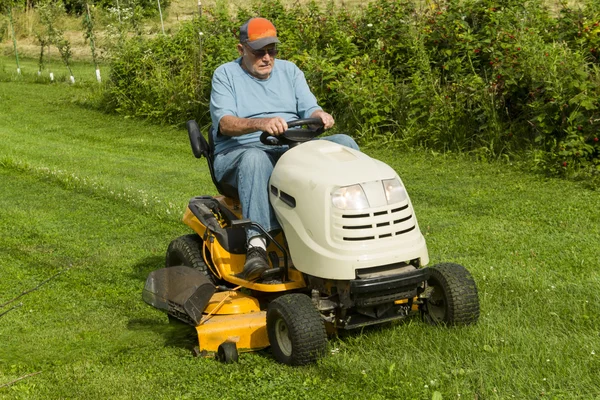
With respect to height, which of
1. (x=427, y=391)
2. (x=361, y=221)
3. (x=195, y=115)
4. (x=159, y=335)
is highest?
(x=361, y=221)

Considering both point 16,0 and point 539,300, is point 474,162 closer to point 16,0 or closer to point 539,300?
point 539,300

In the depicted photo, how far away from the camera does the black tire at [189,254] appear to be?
5.33m

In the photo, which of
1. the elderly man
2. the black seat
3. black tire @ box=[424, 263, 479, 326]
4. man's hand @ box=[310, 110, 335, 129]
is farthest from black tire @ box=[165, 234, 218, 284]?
black tire @ box=[424, 263, 479, 326]

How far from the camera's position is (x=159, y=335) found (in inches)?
198

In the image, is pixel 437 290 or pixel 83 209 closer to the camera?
pixel 437 290

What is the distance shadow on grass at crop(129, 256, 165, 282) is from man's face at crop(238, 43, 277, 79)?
1760mm

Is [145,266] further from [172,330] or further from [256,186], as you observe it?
[256,186]

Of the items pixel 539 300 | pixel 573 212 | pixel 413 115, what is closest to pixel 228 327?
pixel 539 300

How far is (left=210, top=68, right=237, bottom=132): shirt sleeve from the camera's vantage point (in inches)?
201

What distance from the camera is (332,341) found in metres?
4.67

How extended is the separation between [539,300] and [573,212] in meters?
2.32

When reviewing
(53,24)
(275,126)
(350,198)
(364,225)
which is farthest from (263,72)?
(53,24)

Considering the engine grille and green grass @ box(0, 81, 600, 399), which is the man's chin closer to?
the engine grille

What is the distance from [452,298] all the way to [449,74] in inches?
252
